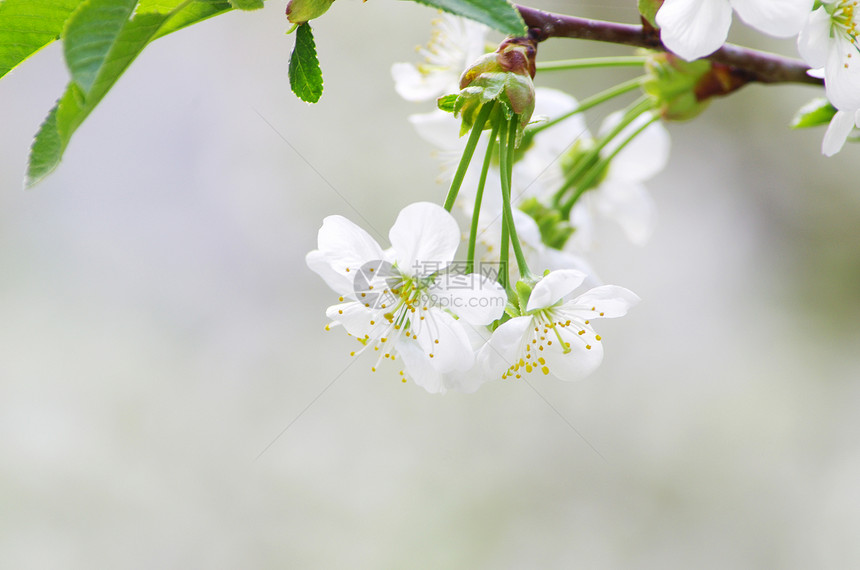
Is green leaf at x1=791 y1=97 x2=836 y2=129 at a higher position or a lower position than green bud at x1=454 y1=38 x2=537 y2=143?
lower

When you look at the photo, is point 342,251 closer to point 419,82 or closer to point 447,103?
point 447,103

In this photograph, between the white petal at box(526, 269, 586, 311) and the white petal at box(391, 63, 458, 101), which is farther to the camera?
the white petal at box(391, 63, 458, 101)

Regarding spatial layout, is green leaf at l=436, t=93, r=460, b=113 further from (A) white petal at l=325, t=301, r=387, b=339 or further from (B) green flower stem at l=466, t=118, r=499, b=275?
(A) white petal at l=325, t=301, r=387, b=339

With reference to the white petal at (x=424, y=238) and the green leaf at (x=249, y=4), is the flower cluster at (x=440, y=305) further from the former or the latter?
the green leaf at (x=249, y=4)

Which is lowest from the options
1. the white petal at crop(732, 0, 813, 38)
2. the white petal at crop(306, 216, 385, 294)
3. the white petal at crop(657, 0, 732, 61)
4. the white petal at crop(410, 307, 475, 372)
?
the white petal at crop(410, 307, 475, 372)

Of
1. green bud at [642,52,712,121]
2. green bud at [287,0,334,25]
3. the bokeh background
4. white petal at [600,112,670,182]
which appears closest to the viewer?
green bud at [287,0,334,25]

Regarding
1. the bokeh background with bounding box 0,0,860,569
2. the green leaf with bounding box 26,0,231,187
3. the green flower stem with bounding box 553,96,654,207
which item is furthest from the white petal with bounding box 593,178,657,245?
the bokeh background with bounding box 0,0,860,569

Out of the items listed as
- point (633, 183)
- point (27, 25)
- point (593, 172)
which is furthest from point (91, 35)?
point (633, 183)
